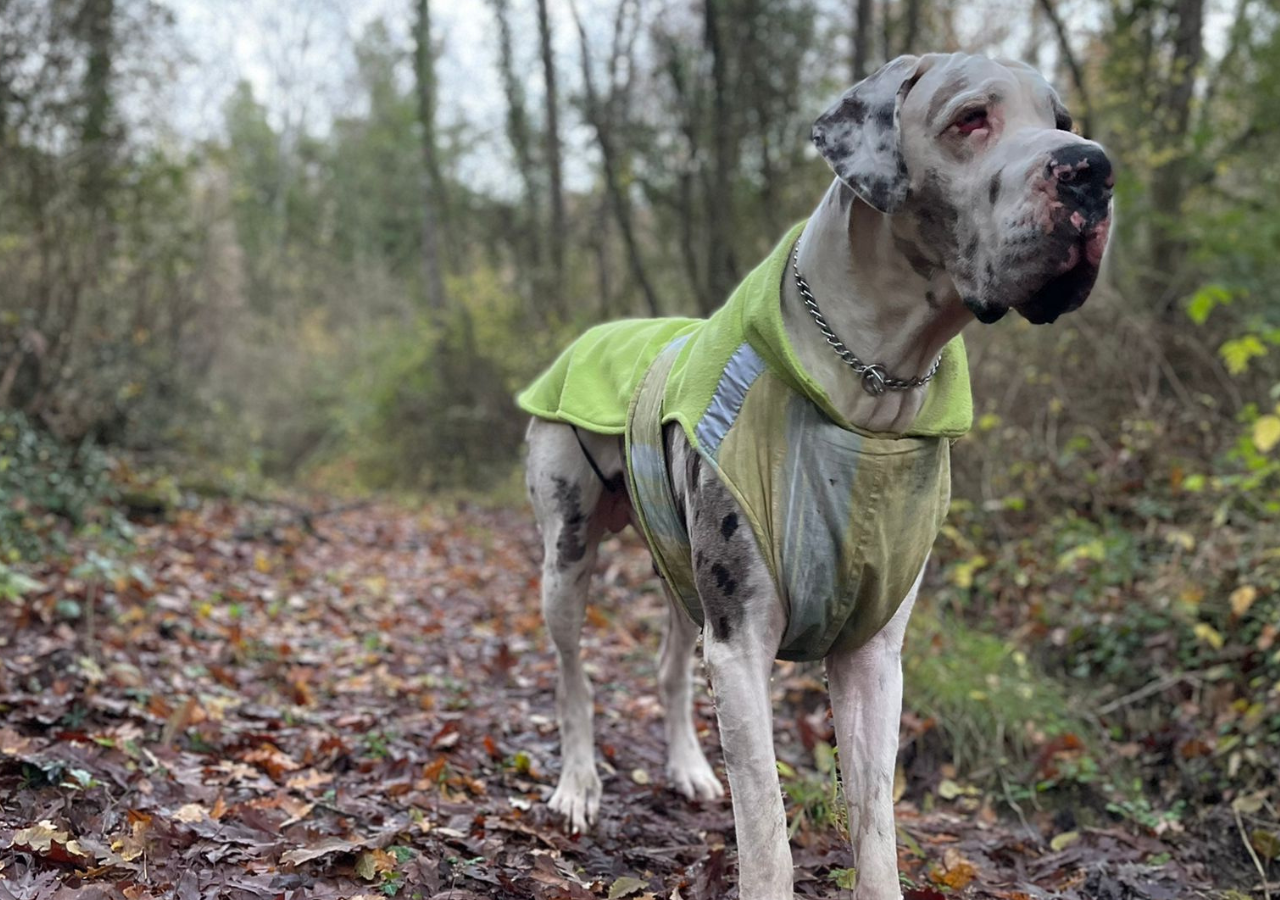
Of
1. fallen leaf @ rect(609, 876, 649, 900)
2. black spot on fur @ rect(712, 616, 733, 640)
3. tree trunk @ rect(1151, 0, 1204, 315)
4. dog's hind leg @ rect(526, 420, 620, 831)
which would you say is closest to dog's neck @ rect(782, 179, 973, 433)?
black spot on fur @ rect(712, 616, 733, 640)

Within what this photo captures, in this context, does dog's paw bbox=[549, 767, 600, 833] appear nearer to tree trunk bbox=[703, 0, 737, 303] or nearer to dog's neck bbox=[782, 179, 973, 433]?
dog's neck bbox=[782, 179, 973, 433]

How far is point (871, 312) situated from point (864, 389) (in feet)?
0.59

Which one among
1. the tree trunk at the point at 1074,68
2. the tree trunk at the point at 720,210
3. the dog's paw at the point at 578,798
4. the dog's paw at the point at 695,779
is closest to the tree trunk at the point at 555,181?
the tree trunk at the point at 720,210

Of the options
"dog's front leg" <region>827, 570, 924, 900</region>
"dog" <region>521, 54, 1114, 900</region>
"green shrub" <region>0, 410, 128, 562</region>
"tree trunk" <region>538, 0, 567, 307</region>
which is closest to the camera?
"dog" <region>521, 54, 1114, 900</region>

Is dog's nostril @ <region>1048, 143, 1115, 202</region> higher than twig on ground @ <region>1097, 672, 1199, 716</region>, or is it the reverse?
dog's nostril @ <region>1048, 143, 1115, 202</region>

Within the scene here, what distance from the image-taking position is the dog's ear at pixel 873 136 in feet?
7.23

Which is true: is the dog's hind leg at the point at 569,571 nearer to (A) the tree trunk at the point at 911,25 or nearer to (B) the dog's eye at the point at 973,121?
(B) the dog's eye at the point at 973,121

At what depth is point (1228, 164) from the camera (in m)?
8.98

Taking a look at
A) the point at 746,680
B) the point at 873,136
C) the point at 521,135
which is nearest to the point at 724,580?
the point at 746,680

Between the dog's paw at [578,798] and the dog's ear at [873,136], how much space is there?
2.50m

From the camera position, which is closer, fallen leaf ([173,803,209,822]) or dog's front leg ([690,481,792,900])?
dog's front leg ([690,481,792,900])

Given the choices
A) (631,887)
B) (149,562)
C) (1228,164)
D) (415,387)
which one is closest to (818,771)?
(631,887)

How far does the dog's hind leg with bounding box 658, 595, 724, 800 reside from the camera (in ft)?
13.6

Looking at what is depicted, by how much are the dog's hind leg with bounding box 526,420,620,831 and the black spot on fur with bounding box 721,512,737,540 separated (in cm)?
108
